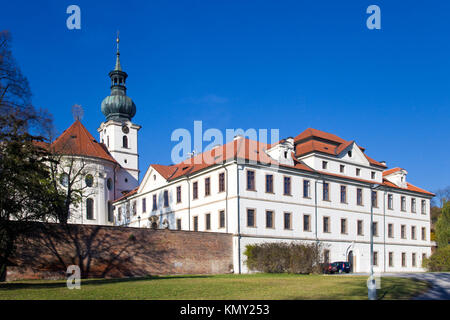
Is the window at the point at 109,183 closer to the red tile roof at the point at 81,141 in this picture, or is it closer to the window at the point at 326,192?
the red tile roof at the point at 81,141

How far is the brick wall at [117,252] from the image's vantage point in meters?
27.5

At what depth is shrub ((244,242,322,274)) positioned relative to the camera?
34000 millimetres

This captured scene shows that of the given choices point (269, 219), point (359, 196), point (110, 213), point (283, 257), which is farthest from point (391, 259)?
point (110, 213)

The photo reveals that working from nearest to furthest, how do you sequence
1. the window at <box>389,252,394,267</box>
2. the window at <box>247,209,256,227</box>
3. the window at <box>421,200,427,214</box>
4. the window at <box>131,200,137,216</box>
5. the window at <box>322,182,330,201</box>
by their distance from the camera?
the window at <box>247,209,256,227</box>
the window at <box>322,182,330,201</box>
the window at <box>389,252,394,267</box>
the window at <box>131,200,137,216</box>
the window at <box>421,200,427,214</box>

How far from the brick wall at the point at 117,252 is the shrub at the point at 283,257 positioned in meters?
1.90

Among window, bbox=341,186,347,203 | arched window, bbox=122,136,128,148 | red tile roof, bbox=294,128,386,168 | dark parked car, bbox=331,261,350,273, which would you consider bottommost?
dark parked car, bbox=331,261,350,273

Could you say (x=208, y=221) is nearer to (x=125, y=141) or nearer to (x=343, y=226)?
(x=343, y=226)

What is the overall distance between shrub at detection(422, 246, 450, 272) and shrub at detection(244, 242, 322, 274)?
20093mm

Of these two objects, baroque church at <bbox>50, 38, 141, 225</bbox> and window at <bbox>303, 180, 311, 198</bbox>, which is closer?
window at <bbox>303, 180, 311, 198</bbox>

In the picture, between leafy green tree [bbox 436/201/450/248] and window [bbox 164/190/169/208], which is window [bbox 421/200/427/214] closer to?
leafy green tree [bbox 436/201/450/248]

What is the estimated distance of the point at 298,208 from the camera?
136 ft

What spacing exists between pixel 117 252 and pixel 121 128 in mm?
33795

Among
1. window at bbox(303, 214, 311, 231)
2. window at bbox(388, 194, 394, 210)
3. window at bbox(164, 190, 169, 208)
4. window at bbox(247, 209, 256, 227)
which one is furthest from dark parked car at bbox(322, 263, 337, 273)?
window at bbox(164, 190, 169, 208)
